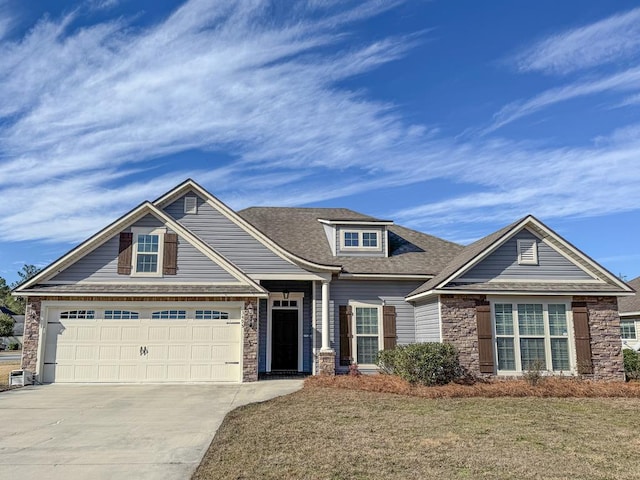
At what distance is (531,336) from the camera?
45.7 ft

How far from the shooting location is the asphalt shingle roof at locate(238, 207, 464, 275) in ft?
54.0

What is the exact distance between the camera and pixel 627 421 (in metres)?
9.00

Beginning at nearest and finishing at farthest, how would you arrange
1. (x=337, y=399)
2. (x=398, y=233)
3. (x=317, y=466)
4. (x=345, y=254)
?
(x=317, y=466) → (x=337, y=399) → (x=345, y=254) → (x=398, y=233)

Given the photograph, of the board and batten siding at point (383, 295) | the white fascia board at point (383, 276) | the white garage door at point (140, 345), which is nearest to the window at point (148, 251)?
the white garage door at point (140, 345)

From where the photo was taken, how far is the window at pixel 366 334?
15766 mm

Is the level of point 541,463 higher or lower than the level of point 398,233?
lower

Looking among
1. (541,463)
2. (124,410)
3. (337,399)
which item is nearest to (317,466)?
(541,463)

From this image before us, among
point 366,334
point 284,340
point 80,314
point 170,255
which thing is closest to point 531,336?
point 366,334

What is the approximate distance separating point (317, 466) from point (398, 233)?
14.2 meters

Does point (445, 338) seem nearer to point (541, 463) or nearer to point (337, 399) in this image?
point (337, 399)

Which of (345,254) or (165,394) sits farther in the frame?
(345,254)

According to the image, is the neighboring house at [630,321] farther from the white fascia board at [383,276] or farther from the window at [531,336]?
the white fascia board at [383,276]

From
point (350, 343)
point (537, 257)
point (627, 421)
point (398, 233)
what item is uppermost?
point (398, 233)

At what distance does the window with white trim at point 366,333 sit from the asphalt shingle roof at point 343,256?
130 cm
